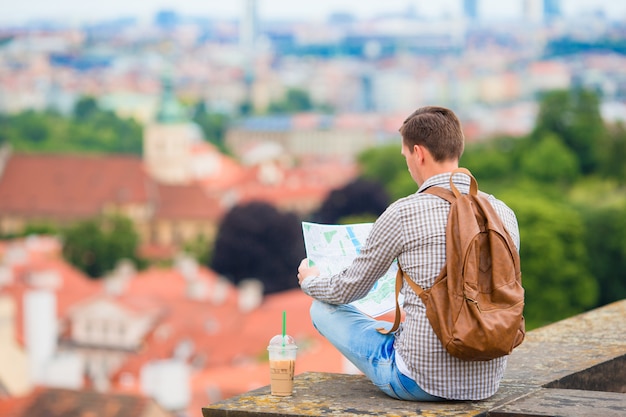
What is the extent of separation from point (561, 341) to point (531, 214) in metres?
29.7

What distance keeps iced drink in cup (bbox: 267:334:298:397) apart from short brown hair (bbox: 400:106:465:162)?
1.47ft

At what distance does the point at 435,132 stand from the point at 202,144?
91.9 metres

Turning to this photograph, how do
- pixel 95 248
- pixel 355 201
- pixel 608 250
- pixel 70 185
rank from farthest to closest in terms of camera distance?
pixel 70 185, pixel 95 248, pixel 355 201, pixel 608 250

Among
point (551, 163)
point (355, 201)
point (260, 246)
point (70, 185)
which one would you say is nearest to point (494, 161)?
point (551, 163)

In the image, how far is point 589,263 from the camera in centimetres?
3538

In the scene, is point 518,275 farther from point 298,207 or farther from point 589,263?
point 298,207

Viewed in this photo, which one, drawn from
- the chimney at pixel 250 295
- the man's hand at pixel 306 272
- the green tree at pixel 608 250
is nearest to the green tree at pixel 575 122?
the chimney at pixel 250 295

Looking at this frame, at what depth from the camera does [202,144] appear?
94.3 metres

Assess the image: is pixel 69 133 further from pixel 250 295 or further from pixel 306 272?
pixel 306 272

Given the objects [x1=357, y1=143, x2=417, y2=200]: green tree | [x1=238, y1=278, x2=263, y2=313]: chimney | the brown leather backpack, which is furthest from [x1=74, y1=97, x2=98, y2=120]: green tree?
the brown leather backpack

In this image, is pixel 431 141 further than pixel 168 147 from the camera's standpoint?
No

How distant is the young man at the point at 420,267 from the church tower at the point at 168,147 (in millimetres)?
82327

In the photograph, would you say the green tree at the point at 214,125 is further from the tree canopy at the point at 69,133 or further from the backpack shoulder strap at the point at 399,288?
the backpack shoulder strap at the point at 399,288

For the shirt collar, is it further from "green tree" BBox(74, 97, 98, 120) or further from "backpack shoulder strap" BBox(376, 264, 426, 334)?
"green tree" BBox(74, 97, 98, 120)
